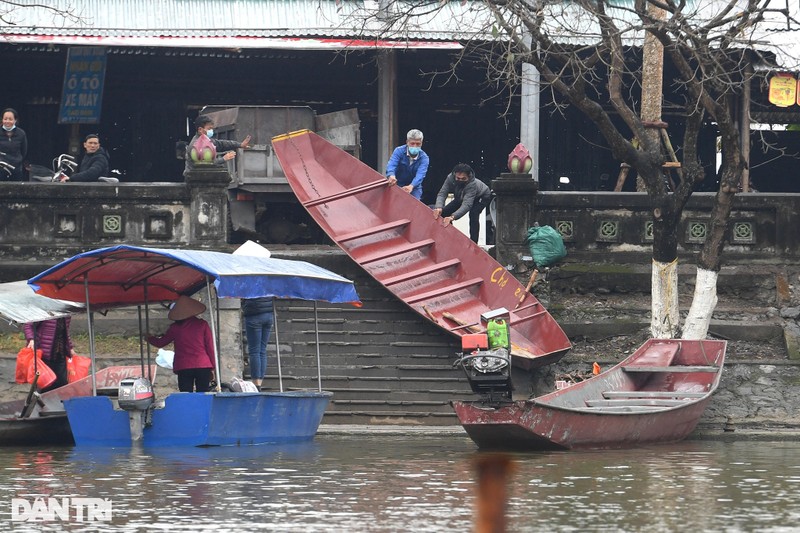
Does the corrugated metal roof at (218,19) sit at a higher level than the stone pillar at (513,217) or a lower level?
higher

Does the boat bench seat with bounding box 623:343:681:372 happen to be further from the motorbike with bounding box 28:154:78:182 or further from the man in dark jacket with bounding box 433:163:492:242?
the motorbike with bounding box 28:154:78:182

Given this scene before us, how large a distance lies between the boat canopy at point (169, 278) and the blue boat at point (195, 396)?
0.01m

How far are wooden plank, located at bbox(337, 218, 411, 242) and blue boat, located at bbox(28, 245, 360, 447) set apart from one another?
11.2ft

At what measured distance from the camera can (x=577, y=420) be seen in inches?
549

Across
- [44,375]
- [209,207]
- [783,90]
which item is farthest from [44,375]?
[783,90]

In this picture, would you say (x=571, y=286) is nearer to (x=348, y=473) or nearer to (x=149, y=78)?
(x=348, y=473)

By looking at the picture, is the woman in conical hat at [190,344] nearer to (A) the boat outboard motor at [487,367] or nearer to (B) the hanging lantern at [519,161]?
(A) the boat outboard motor at [487,367]

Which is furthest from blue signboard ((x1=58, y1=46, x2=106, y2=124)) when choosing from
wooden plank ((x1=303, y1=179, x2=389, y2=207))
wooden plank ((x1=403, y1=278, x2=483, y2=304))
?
wooden plank ((x1=403, y1=278, x2=483, y2=304))

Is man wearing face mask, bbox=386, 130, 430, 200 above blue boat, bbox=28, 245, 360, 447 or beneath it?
above

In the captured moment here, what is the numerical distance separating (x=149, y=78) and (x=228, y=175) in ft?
19.9

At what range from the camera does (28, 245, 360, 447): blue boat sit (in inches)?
542

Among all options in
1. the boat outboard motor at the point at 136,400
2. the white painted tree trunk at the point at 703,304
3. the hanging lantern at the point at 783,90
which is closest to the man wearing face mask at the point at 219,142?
the boat outboard motor at the point at 136,400

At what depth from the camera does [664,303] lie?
17141 mm

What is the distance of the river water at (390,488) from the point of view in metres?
9.76
